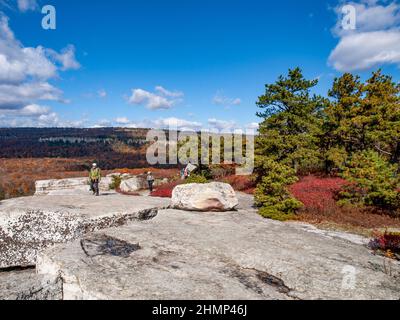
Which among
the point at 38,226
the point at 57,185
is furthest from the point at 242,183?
the point at 57,185

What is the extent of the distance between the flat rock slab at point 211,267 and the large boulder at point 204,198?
2802 millimetres

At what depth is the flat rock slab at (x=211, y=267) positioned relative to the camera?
4488mm

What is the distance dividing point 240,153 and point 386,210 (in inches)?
562

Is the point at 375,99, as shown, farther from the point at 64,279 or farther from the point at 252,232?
the point at 64,279

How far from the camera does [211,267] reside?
214 inches

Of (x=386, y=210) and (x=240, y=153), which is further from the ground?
(x=240, y=153)

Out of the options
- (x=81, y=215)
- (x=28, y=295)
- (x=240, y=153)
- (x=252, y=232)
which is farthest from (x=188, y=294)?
(x=240, y=153)

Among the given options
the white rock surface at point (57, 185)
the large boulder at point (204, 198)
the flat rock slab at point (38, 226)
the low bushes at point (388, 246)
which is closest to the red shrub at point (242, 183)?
the large boulder at point (204, 198)

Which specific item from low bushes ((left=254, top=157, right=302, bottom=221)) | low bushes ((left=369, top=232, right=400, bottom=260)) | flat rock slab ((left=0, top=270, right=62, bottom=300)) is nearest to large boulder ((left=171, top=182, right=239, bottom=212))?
low bushes ((left=254, top=157, right=302, bottom=221))

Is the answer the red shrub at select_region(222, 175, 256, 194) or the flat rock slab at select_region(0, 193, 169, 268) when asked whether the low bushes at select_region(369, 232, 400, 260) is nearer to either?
the flat rock slab at select_region(0, 193, 169, 268)

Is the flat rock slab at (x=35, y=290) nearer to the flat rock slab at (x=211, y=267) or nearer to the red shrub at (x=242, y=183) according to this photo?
the flat rock slab at (x=211, y=267)

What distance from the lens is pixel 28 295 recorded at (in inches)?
180
